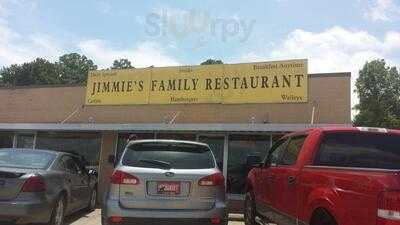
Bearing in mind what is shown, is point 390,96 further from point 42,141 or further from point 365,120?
point 42,141

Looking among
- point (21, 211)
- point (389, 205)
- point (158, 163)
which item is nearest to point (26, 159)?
point (21, 211)

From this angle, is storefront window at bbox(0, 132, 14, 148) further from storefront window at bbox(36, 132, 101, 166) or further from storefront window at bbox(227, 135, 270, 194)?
storefront window at bbox(227, 135, 270, 194)

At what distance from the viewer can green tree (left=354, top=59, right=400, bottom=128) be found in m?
61.2

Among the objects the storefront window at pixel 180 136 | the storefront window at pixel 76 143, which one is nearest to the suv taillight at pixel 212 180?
the storefront window at pixel 180 136

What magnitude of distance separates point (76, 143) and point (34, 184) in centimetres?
834

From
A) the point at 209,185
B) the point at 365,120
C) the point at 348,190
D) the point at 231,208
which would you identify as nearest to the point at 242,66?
the point at 231,208

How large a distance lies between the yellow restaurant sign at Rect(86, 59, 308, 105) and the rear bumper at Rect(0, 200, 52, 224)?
25.7ft

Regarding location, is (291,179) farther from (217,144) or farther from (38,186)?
(217,144)

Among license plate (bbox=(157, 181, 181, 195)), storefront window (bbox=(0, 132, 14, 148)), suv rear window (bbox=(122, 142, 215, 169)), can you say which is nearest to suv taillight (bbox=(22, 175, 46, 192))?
suv rear window (bbox=(122, 142, 215, 169))

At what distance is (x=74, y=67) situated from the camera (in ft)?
238

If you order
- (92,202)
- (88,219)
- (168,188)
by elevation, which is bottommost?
(88,219)

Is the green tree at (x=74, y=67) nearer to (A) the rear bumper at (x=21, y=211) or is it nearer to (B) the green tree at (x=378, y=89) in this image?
(B) the green tree at (x=378, y=89)

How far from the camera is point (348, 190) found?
220 inches

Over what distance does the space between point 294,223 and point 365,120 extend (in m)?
53.3
